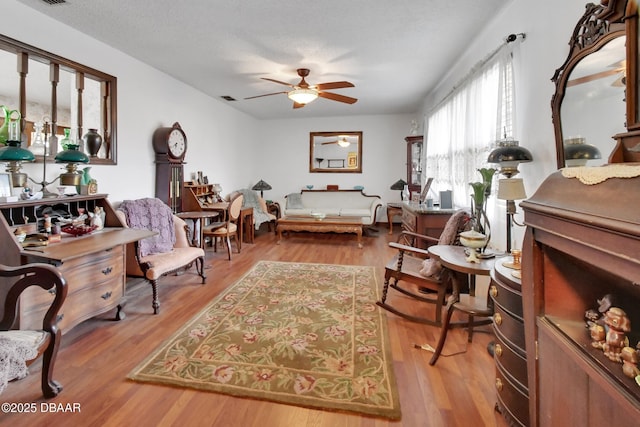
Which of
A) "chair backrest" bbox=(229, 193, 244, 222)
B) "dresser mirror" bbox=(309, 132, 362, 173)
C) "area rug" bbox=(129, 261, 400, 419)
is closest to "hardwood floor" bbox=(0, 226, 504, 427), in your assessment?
"area rug" bbox=(129, 261, 400, 419)

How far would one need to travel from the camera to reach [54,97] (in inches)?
115

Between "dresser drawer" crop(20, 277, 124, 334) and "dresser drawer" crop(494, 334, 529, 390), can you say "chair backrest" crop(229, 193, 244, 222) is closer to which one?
"dresser drawer" crop(20, 277, 124, 334)

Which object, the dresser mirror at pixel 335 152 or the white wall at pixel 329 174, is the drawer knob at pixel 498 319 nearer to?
the white wall at pixel 329 174

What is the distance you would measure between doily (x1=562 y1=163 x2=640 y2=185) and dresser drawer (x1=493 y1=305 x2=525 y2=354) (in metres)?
0.77

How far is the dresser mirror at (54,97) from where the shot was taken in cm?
268

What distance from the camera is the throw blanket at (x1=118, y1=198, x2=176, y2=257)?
335cm

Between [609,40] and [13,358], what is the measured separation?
3108 millimetres

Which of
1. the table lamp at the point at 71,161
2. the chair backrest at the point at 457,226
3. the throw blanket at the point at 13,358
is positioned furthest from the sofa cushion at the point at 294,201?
→ the throw blanket at the point at 13,358

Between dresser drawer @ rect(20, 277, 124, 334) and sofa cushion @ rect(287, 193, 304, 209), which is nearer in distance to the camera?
dresser drawer @ rect(20, 277, 124, 334)

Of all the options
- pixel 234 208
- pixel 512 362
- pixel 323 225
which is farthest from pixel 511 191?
pixel 234 208

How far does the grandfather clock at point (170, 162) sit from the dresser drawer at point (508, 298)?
4.06m

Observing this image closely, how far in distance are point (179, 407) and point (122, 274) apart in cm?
146

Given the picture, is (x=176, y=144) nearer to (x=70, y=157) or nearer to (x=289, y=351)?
(x=70, y=157)

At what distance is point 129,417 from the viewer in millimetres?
1578
